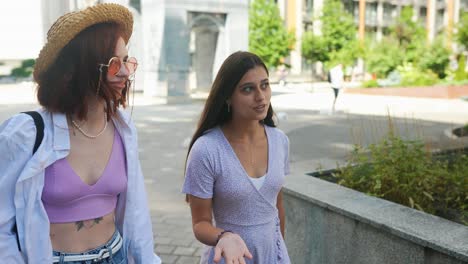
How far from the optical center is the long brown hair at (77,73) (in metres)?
1.90

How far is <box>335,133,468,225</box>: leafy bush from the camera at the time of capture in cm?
385

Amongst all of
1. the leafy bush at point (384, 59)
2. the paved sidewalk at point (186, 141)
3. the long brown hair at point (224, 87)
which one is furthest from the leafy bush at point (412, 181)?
the leafy bush at point (384, 59)

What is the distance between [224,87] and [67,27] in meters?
0.86

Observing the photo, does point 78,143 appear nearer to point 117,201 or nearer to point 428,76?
point 117,201

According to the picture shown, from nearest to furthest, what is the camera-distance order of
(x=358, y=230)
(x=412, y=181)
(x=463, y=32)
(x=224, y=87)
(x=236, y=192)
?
(x=236, y=192) < (x=224, y=87) < (x=358, y=230) < (x=412, y=181) < (x=463, y=32)

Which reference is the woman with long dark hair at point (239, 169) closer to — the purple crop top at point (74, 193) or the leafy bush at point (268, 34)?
the purple crop top at point (74, 193)

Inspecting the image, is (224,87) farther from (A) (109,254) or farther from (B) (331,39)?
(B) (331,39)

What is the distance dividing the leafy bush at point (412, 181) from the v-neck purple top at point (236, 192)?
68.2 inches

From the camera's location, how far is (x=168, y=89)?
23406 mm

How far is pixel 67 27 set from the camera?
6.09 ft

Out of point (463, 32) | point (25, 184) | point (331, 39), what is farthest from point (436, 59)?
point (25, 184)

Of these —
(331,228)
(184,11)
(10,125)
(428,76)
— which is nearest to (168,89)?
(184,11)

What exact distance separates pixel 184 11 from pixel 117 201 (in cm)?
2186

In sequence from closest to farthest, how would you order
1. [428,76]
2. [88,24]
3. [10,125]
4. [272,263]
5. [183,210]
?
[10,125], [88,24], [272,263], [183,210], [428,76]
